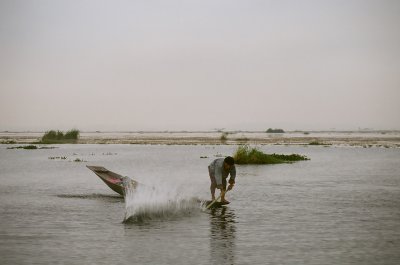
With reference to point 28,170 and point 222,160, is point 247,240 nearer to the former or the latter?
point 222,160

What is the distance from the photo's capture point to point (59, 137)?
91812mm

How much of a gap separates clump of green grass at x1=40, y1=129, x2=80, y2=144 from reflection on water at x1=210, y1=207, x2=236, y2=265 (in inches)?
2988

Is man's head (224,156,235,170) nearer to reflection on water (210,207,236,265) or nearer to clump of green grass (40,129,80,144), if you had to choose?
reflection on water (210,207,236,265)

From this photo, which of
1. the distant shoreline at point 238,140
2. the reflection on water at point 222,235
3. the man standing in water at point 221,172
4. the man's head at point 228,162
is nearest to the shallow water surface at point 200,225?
the reflection on water at point 222,235

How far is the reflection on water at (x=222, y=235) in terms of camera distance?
417 inches

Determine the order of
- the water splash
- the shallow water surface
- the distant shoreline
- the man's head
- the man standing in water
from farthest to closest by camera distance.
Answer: the distant shoreline
the man standing in water
the man's head
the water splash
the shallow water surface

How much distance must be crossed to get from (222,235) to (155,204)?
380 centimetres

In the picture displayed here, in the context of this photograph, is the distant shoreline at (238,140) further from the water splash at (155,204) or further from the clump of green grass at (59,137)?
the water splash at (155,204)

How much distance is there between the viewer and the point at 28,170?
1382 inches

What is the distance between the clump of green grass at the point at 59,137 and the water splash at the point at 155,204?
74.2 metres

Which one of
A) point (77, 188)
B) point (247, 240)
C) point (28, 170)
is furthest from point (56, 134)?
point (247, 240)

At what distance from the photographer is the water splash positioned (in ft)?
50.5

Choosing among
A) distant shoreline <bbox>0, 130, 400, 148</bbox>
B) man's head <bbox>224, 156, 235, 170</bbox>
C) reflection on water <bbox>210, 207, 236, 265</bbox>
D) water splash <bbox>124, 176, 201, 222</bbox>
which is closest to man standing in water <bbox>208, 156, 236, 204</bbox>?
man's head <bbox>224, 156, 235, 170</bbox>

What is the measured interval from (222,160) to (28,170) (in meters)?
22.3
